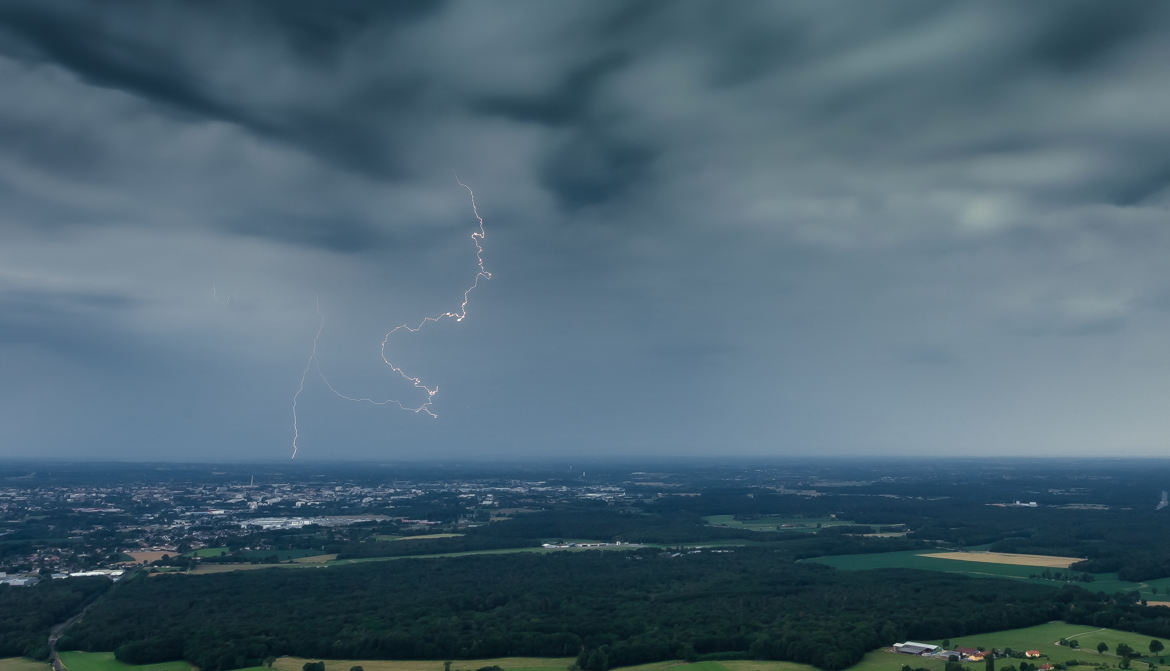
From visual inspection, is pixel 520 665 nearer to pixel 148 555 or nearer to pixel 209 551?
pixel 209 551

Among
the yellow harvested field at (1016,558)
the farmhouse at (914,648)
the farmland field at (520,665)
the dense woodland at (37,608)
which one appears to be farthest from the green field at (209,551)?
the yellow harvested field at (1016,558)

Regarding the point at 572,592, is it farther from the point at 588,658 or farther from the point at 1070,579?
the point at 1070,579

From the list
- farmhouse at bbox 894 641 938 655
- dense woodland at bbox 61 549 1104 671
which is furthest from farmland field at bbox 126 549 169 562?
farmhouse at bbox 894 641 938 655

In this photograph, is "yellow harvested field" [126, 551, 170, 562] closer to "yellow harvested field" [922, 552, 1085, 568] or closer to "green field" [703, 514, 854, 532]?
"green field" [703, 514, 854, 532]

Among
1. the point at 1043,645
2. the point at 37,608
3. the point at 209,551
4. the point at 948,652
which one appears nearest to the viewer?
the point at 948,652

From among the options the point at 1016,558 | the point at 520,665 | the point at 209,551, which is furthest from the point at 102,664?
the point at 1016,558

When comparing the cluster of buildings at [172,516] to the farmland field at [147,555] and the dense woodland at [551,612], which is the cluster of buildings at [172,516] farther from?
the dense woodland at [551,612]

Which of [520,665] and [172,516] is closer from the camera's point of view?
[520,665]
